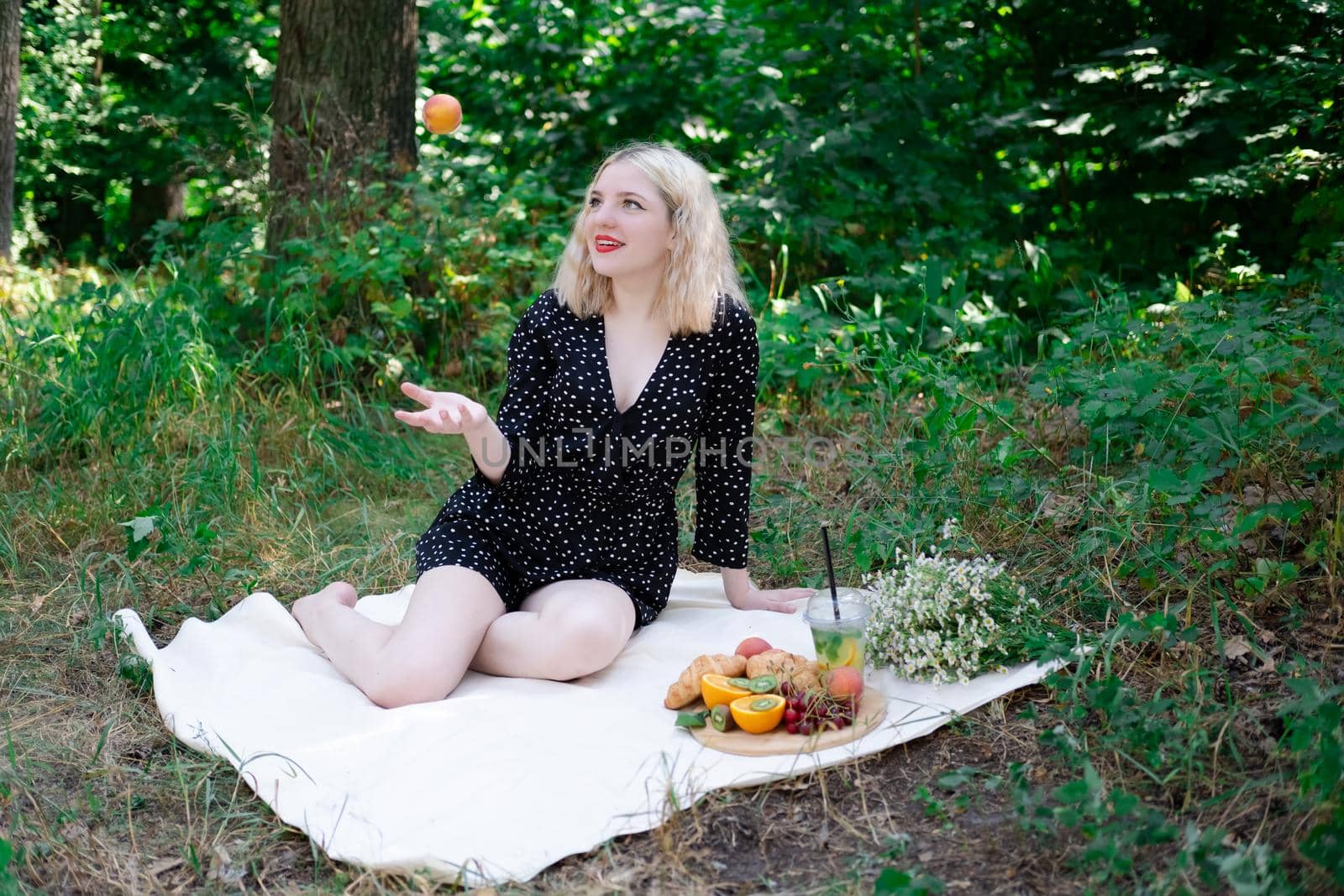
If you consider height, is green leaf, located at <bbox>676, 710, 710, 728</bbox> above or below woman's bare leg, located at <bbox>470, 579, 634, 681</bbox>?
below

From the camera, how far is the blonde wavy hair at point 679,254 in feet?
8.68

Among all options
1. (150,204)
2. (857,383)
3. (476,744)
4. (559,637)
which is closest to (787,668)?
(559,637)

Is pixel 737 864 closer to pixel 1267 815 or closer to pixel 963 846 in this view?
pixel 963 846

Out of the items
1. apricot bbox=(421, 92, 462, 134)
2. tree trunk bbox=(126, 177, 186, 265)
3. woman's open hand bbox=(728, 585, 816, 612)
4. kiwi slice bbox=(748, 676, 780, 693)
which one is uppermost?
apricot bbox=(421, 92, 462, 134)

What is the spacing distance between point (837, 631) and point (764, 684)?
7.4 inches

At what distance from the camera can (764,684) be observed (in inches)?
89.6

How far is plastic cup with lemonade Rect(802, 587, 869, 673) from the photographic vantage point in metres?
2.30

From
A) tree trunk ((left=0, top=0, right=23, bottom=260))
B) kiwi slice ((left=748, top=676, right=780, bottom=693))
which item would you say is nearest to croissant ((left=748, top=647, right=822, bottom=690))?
kiwi slice ((left=748, top=676, right=780, bottom=693))

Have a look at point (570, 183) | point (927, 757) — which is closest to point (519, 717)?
point (927, 757)

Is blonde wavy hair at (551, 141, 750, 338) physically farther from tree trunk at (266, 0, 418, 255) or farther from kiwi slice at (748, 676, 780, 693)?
tree trunk at (266, 0, 418, 255)

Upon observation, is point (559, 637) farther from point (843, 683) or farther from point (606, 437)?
point (843, 683)

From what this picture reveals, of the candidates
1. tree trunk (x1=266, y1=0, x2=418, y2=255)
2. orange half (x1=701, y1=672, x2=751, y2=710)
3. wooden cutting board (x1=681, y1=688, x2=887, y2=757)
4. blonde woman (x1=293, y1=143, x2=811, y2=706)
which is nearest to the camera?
wooden cutting board (x1=681, y1=688, x2=887, y2=757)

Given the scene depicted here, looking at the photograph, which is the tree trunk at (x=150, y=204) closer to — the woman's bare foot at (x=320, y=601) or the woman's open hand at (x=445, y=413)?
the woman's bare foot at (x=320, y=601)

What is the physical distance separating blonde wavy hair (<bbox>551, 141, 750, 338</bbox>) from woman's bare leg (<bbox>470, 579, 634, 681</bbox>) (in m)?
0.69
